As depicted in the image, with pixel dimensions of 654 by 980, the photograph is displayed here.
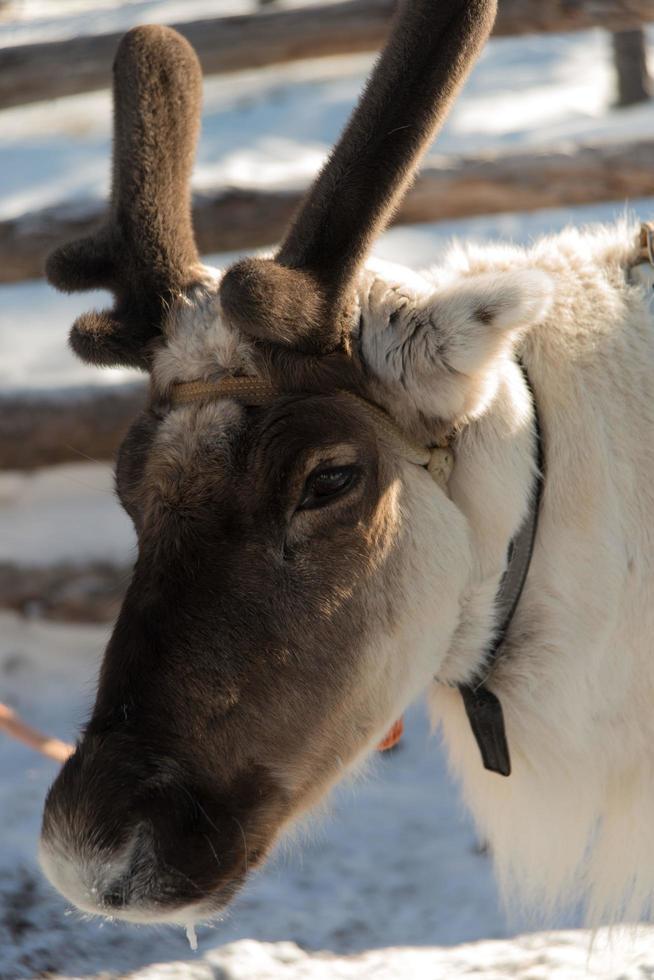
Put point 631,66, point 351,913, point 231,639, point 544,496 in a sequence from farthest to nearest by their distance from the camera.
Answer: point 631,66 → point 351,913 → point 544,496 → point 231,639

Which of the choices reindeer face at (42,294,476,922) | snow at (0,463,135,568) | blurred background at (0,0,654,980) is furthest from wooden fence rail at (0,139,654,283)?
reindeer face at (42,294,476,922)

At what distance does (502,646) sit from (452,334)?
2.15 ft

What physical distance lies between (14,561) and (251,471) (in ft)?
10.1

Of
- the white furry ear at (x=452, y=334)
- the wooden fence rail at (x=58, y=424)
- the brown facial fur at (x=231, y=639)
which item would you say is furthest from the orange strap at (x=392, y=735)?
the wooden fence rail at (x=58, y=424)

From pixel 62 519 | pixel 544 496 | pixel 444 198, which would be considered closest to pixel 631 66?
pixel 444 198

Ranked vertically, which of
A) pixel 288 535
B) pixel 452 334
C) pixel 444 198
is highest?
pixel 452 334

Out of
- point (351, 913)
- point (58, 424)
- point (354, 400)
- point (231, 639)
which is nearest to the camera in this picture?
point (231, 639)

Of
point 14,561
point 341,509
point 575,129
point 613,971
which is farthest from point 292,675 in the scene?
point 575,129

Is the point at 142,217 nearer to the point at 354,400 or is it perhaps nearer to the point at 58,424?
the point at 354,400

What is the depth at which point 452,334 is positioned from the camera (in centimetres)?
204

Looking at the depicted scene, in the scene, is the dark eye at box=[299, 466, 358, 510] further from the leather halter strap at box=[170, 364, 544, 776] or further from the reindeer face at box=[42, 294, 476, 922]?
the leather halter strap at box=[170, 364, 544, 776]

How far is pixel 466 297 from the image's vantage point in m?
2.03

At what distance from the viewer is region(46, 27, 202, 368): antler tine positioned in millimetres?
2385

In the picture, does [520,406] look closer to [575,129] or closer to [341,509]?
[341,509]
